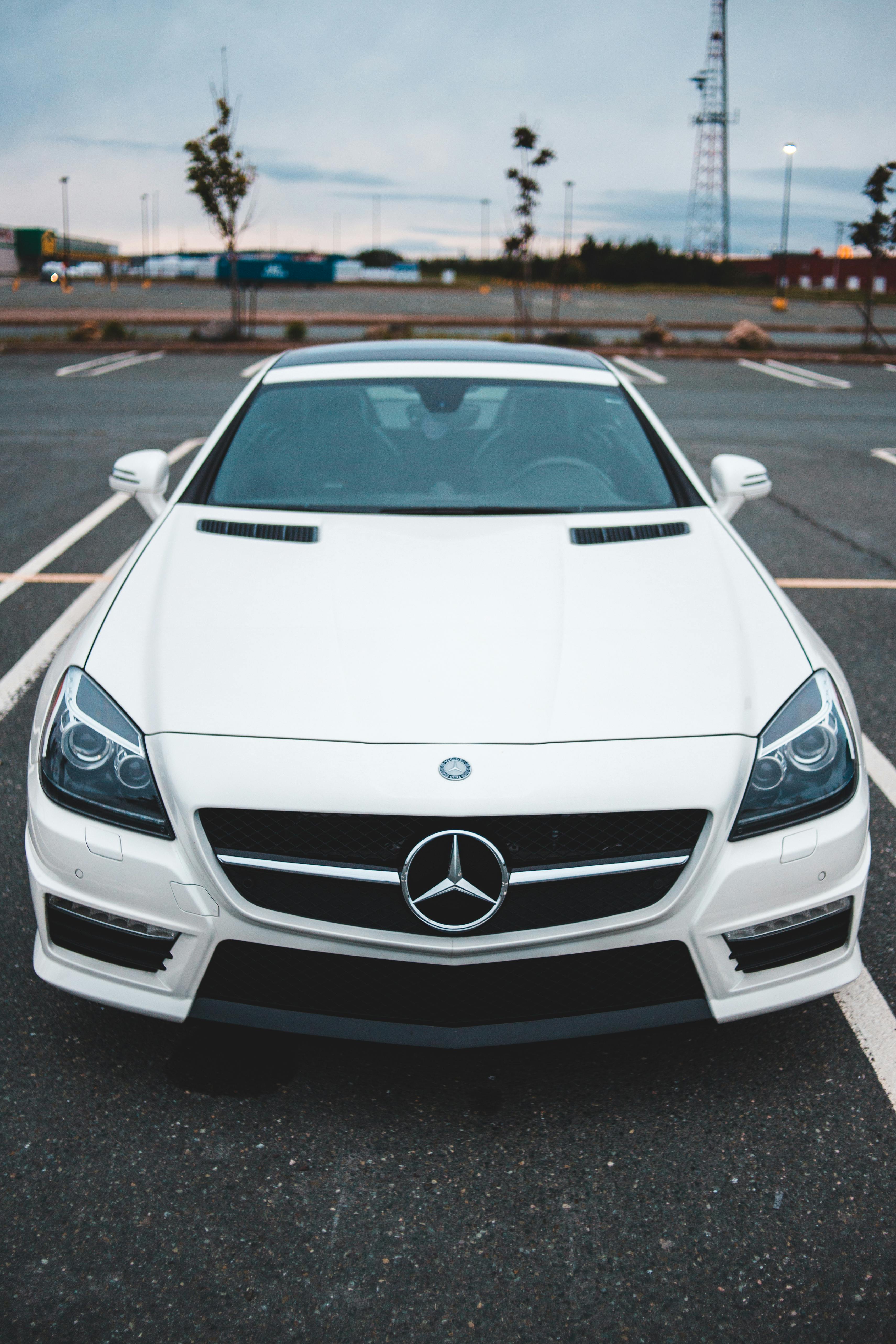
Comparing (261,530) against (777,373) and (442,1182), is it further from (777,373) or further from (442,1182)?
(777,373)

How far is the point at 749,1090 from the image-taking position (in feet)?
7.41

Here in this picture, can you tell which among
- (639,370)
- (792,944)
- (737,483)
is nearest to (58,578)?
(737,483)

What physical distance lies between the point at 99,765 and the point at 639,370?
15.7 meters

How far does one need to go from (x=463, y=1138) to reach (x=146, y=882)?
783mm

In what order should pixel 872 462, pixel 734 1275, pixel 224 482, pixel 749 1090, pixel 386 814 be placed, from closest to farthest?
pixel 734 1275 → pixel 386 814 → pixel 749 1090 → pixel 224 482 → pixel 872 462

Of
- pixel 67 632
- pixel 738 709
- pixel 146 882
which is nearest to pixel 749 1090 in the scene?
pixel 738 709

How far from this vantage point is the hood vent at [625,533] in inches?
118

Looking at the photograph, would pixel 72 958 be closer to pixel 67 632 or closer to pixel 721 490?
pixel 721 490

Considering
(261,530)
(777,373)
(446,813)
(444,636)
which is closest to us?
(446,813)

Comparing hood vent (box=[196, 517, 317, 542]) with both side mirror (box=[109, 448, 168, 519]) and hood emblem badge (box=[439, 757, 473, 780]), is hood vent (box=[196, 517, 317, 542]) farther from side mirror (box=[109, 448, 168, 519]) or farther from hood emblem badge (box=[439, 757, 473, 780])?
hood emblem badge (box=[439, 757, 473, 780])

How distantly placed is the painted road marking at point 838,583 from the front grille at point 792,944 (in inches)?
151

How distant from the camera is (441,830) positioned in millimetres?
1986

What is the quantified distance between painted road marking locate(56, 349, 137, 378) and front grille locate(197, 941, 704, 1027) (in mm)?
13768

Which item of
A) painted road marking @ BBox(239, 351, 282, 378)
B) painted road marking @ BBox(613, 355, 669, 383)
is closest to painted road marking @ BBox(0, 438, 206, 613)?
painted road marking @ BBox(239, 351, 282, 378)
